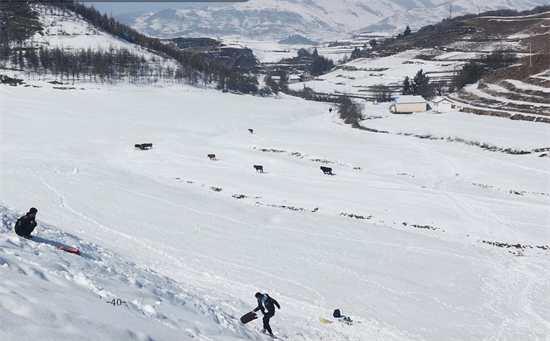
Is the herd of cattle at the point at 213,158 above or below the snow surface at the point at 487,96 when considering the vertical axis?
below

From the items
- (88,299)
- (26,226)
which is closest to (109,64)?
(26,226)

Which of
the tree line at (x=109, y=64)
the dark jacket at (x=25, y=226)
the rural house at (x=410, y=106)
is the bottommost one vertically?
the dark jacket at (x=25, y=226)

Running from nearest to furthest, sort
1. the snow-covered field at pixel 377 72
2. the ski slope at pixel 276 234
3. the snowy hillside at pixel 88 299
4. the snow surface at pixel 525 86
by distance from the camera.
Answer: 1. the snowy hillside at pixel 88 299
2. the ski slope at pixel 276 234
3. the snow surface at pixel 525 86
4. the snow-covered field at pixel 377 72

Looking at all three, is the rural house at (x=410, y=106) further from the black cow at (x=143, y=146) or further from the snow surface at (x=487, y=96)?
the black cow at (x=143, y=146)

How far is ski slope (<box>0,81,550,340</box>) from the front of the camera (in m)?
12.0

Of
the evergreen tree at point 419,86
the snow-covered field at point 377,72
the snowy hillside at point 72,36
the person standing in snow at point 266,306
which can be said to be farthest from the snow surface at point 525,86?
the snowy hillside at point 72,36

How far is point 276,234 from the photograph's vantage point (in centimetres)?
2423

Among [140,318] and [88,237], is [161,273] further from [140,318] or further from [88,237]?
[140,318]

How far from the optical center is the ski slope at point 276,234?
39.5 ft

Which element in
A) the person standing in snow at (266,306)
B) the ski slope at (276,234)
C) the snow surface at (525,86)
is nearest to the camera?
the ski slope at (276,234)

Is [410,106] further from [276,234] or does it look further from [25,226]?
[25,226]

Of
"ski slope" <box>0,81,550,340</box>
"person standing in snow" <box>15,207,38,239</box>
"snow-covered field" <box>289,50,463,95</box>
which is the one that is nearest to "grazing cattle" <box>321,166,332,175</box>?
"ski slope" <box>0,81,550,340</box>

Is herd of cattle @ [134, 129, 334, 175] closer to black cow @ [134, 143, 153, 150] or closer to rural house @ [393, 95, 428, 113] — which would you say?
black cow @ [134, 143, 153, 150]

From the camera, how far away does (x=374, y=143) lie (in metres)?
50.6
